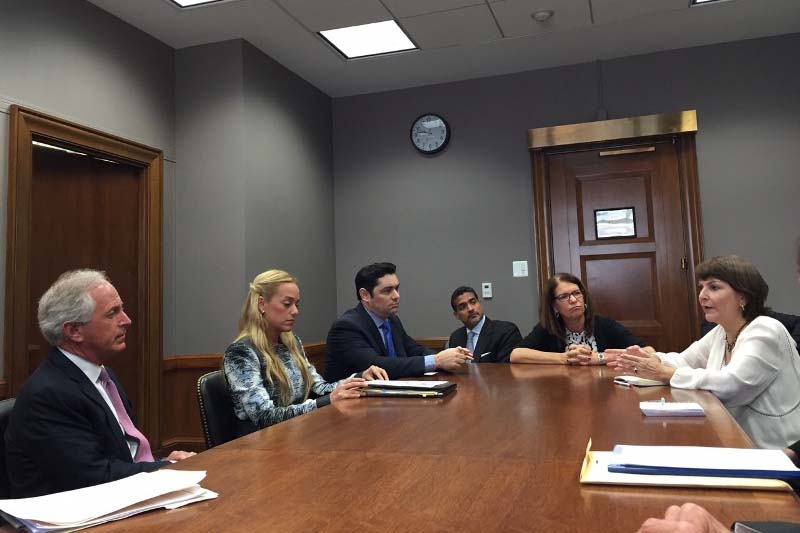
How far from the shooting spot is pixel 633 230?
4566mm

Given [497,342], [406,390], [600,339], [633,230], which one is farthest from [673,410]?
[633,230]

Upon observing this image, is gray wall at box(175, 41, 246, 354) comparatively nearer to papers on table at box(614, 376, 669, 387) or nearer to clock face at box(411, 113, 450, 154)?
clock face at box(411, 113, 450, 154)

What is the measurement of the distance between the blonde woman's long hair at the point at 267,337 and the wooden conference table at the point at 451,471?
0.36 metres

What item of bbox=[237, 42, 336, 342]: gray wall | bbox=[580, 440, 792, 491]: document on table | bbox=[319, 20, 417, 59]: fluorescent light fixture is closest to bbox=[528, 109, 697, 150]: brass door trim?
bbox=[319, 20, 417, 59]: fluorescent light fixture

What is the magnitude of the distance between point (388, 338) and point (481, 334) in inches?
32.2

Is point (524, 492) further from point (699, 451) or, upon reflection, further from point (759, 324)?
point (759, 324)

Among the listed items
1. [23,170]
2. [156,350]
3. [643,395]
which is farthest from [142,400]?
[643,395]

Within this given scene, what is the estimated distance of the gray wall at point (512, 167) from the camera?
429 cm

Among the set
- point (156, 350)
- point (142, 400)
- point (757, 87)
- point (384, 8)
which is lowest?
point (142, 400)

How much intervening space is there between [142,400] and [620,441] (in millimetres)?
3143

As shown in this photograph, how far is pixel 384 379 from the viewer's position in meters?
2.41

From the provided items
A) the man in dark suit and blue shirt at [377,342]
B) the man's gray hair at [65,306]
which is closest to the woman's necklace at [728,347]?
the man in dark suit and blue shirt at [377,342]

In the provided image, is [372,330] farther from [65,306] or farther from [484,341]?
[65,306]

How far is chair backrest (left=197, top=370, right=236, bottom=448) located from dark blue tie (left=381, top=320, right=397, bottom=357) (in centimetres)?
118
